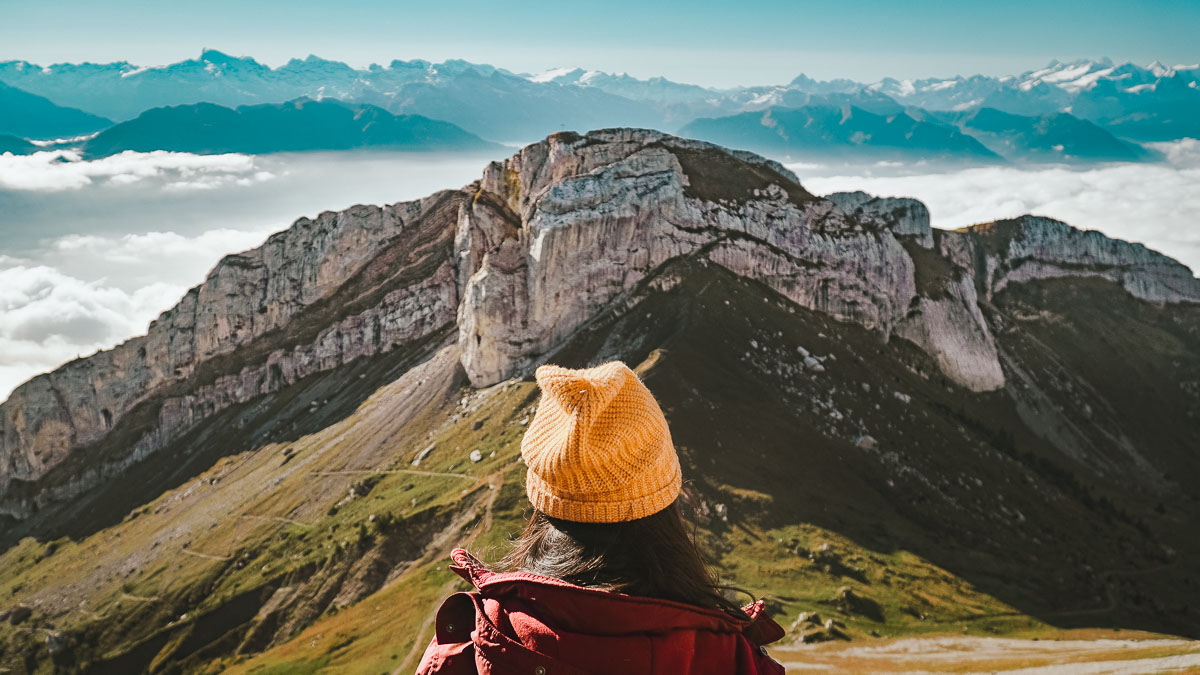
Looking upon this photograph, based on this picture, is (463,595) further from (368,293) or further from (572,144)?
(368,293)

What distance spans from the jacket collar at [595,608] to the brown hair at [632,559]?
267 mm

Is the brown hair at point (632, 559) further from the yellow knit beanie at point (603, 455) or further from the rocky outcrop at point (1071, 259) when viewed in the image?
the rocky outcrop at point (1071, 259)

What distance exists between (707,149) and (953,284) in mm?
57798

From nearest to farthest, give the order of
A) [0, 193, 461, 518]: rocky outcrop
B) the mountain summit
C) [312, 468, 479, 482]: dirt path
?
the mountain summit < [312, 468, 479, 482]: dirt path < [0, 193, 461, 518]: rocky outcrop

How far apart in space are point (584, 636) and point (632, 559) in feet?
2.73

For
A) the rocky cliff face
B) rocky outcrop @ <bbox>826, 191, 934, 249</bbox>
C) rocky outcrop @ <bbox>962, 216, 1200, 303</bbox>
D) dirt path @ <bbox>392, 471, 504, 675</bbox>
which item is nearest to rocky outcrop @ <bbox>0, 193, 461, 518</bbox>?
the rocky cliff face

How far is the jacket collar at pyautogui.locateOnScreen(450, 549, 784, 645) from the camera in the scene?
181 inches

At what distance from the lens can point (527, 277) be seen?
120 m

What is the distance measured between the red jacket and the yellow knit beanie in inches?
29.3

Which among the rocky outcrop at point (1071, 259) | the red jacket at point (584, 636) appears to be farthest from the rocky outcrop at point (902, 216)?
the red jacket at point (584, 636)

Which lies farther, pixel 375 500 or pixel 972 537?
pixel 375 500

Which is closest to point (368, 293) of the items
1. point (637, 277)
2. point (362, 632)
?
point (637, 277)

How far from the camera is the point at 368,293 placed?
507 feet

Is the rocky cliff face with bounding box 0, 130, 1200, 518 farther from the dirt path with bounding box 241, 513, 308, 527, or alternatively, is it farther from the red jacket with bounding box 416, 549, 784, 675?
the red jacket with bounding box 416, 549, 784, 675
